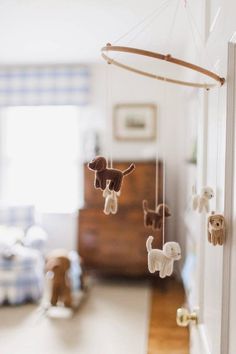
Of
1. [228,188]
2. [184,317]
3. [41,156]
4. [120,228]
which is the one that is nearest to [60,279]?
[120,228]

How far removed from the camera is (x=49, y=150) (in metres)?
4.09

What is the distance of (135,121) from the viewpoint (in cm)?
384

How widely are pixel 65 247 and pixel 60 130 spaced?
1.39m

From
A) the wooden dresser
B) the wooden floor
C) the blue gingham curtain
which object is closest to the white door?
the wooden floor

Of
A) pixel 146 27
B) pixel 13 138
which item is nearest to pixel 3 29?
pixel 146 27

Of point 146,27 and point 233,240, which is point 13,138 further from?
point 233,240

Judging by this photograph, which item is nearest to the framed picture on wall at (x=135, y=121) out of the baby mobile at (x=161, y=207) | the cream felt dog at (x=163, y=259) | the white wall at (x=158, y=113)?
the white wall at (x=158, y=113)

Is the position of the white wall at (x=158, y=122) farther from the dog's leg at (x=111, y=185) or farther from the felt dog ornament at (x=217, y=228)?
the felt dog ornament at (x=217, y=228)

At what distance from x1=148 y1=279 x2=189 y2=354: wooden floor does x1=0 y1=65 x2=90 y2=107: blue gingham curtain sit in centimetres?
223

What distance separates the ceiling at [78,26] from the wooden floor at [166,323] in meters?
2.05

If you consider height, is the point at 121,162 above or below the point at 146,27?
below

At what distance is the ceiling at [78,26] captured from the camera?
240cm

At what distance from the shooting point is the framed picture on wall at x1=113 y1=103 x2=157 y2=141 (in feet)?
12.5

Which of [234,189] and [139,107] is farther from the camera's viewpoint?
[139,107]
